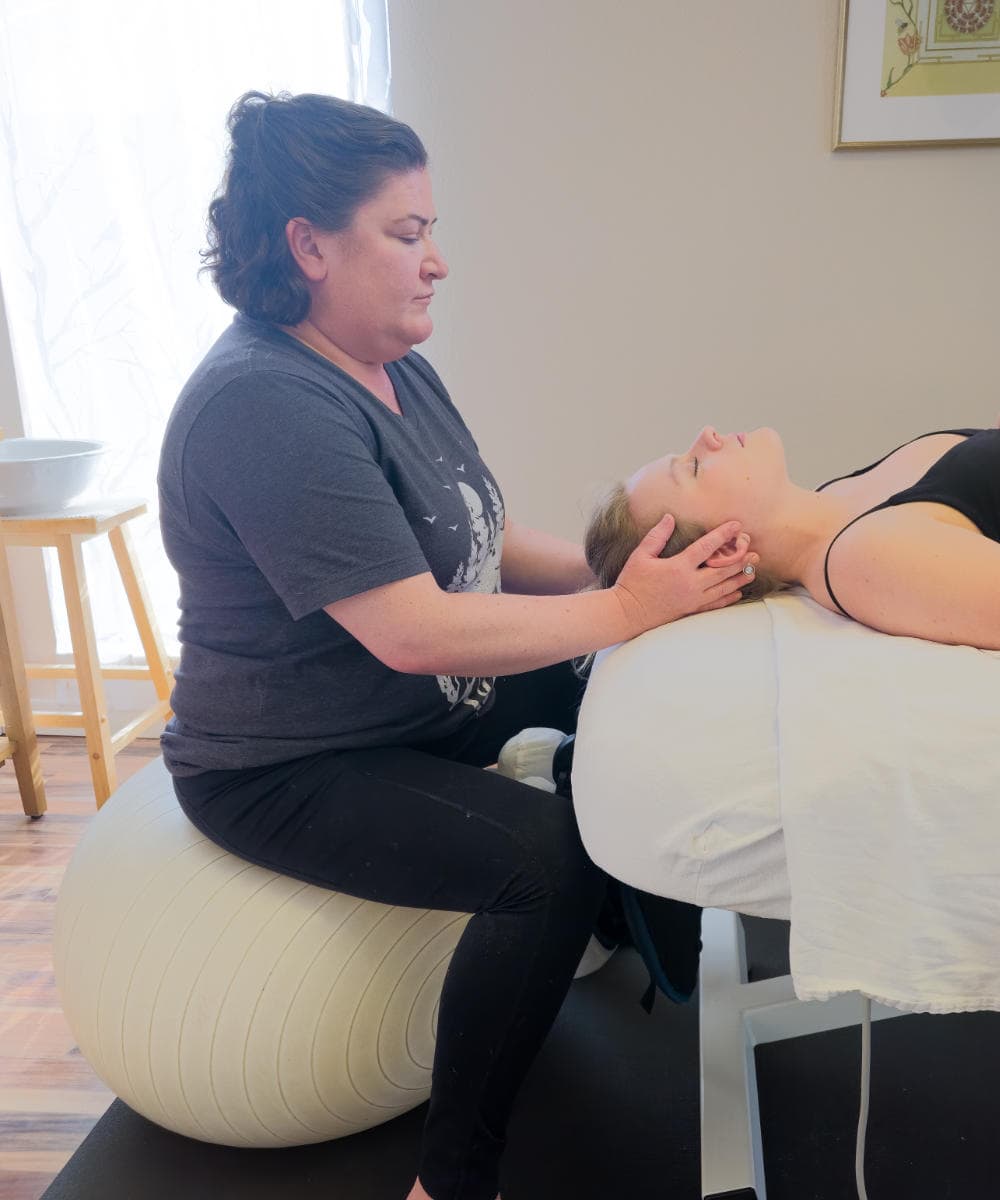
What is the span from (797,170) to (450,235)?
2.35ft

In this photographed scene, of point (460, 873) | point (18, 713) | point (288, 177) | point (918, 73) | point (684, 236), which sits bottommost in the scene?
point (18, 713)

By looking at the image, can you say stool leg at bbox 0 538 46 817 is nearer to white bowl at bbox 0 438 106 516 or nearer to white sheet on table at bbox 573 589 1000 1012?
white bowl at bbox 0 438 106 516

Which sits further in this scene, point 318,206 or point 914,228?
point 914,228

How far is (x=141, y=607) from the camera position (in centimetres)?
246

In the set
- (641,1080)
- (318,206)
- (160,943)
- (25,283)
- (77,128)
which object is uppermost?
(77,128)

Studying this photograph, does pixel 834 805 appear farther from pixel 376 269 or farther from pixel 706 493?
pixel 376 269

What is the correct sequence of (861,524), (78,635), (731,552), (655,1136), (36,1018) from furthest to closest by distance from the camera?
1. (78,635)
2. (36,1018)
3. (655,1136)
4. (731,552)
5. (861,524)

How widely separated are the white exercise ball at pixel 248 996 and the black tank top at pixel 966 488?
672 millimetres

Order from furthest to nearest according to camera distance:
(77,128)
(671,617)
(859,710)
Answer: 1. (77,128)
2. (671,617)
3. (859,710)

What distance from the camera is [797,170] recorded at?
219 centimetres

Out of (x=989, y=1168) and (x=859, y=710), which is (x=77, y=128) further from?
(x=989, y=1168)

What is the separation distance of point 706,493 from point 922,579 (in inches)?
12.2

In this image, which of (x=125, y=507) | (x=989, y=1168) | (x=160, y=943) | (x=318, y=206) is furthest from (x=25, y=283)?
(x=989, y=1168)

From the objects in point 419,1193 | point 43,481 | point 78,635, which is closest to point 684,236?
point 43,481
